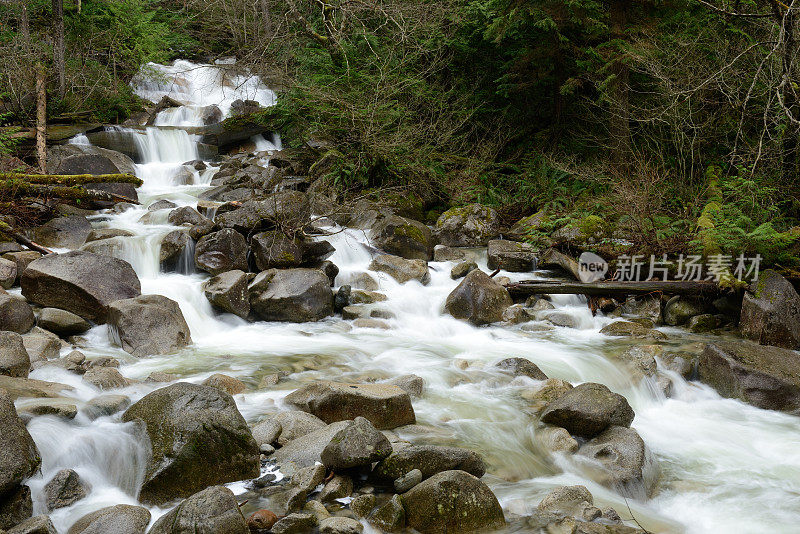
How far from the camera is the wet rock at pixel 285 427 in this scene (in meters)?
4.49

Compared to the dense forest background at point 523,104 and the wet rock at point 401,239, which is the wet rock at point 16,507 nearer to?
the dense forest background at point 523,104

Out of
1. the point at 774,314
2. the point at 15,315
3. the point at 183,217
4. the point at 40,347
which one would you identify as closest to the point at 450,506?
the point at 40,347

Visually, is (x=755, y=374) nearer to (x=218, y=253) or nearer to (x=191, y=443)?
(x=191, y=443)

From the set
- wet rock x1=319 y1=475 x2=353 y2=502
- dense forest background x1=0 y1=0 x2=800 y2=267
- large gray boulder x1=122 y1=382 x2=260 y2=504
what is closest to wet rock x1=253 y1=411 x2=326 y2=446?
large gray boulder x1=122 y1=382 x2=260 y2=504

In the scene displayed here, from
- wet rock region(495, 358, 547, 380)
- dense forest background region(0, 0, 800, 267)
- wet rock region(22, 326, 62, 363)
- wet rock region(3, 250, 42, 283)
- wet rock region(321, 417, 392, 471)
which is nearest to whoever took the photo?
wet rock region(321, 417, 392, 471)

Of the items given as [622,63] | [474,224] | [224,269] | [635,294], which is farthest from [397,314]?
[622,63]

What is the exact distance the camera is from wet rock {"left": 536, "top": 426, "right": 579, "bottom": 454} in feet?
16.0

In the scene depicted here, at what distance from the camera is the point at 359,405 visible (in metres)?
4.96

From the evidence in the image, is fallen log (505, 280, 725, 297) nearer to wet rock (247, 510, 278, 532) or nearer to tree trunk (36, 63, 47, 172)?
wet rock (247, 510, 278, 532)

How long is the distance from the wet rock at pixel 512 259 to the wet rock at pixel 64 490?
27.3 feet

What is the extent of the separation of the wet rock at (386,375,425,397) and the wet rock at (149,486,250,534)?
9.48 feet

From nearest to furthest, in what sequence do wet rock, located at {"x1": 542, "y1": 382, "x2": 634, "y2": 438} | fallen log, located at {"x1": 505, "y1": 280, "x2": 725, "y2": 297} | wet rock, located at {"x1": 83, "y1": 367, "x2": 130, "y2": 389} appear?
wet rock, located at {"x1": 542, "y1": 382, "x2": 634, "y2": 438} → wet rock, located at {"x1": 83, "y1": 367, "x2": 130, "y2": 389} → fallen log, located at {"x1": 505, "y1": 280, "x2": 725, "y2": 297}

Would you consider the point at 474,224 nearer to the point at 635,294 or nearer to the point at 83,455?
the point at 635,294

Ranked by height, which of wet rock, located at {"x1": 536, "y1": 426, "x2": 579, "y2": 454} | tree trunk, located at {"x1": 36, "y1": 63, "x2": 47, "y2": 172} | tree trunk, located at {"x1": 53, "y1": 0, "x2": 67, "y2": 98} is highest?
tree trunk, located at {"x1": 53, "y1": 0, "x2": 67, "y2": 98}
